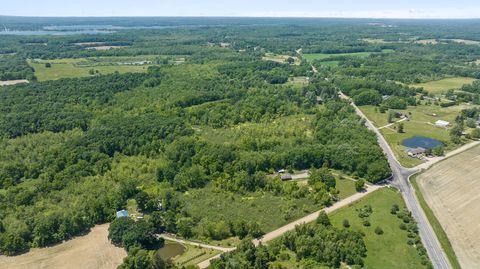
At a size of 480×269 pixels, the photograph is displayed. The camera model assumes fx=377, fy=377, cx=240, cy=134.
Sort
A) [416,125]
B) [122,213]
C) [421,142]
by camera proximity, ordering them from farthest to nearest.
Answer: [416,125], [421,142], [122,213]

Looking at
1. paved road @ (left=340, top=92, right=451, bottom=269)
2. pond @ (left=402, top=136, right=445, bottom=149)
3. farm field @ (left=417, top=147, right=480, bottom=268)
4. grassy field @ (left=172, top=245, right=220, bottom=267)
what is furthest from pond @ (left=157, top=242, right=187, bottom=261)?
pond @ (left=402, top=136, right=445, bottom=149)

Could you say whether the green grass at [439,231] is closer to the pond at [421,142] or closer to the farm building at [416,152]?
the farm building at [416,152]

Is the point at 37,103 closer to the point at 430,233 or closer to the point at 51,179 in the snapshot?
the point at 51,179

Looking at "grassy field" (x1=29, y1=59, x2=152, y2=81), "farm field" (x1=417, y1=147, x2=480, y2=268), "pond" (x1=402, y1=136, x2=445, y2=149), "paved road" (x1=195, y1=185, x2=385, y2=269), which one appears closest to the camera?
"paved road" (x1=195, y1=185, x2=385, y2=269)

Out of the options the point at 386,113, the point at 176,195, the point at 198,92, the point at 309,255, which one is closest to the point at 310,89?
the point at 386,113

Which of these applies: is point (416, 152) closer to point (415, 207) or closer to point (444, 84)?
point (415, 207)

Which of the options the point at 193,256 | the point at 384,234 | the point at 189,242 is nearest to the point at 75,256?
the point at 189,242

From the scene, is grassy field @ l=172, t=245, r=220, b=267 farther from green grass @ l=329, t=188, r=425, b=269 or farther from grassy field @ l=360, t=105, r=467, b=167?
grassy field @ l=360, t=105, r=467, b=167
